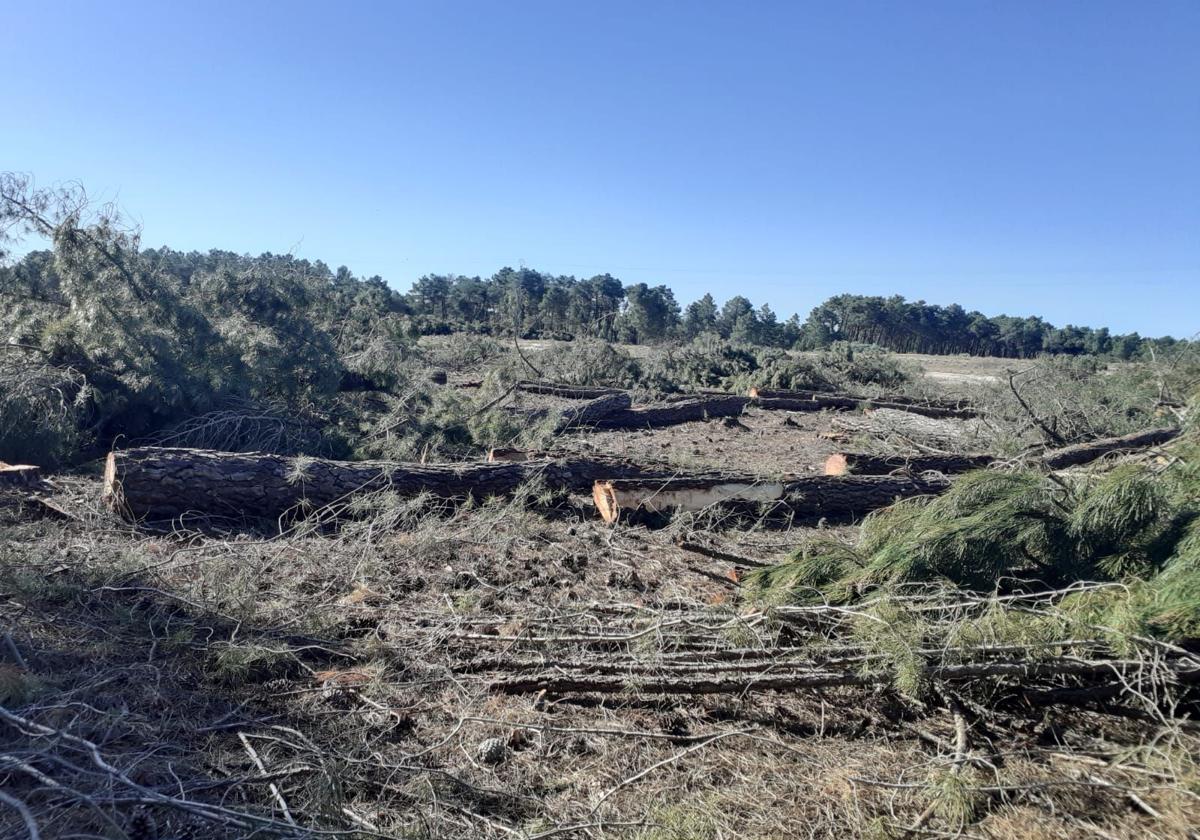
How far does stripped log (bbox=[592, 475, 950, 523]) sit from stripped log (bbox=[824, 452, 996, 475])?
71 cm

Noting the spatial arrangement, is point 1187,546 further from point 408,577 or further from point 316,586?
point 316,586

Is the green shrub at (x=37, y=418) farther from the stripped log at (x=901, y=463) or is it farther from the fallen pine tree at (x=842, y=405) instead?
the fallen pine tree at (x=842, y=405)

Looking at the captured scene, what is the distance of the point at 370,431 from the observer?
846 cm

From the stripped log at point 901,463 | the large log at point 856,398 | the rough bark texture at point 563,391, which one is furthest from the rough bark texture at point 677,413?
the stripped log at point 901,463

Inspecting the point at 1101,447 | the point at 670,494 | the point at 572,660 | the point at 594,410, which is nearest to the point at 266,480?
the point at 670,494

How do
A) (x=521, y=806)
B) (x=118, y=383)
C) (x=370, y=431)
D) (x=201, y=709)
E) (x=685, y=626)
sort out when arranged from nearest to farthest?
(x=521, y=806)
(x=201, y=709)
(x=685, y=626)
(x=118, y=383)
(x=370, y=431)

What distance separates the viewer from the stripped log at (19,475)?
611 centimetres

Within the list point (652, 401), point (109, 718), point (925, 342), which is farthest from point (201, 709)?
point (925, 342)

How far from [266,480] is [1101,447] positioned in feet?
30.5

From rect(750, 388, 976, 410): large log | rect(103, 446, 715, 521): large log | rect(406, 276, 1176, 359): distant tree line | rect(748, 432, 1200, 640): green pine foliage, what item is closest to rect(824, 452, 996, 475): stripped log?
rect(103, 446, 715, 521): large log

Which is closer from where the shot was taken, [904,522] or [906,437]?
[904,522]

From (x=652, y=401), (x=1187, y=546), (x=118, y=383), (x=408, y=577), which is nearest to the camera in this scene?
(x=1187, y=546)

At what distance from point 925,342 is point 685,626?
1968 inches

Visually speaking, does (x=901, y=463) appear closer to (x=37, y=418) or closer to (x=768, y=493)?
(x=768, y=493)
